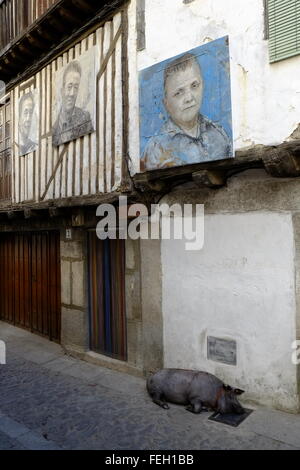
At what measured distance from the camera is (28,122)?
7.04m

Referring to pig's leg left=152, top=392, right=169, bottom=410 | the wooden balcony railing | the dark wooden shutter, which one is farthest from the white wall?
the wooden balcony railing

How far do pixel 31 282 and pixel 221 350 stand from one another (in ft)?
16.1

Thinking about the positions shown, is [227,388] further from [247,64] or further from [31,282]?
[31,282]

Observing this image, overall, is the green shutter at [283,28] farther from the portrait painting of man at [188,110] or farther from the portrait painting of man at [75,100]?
the portrait painting of man at [75,100]

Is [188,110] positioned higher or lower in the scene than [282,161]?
higher

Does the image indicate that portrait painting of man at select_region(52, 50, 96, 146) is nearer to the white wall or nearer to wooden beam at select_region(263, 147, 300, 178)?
the white wall

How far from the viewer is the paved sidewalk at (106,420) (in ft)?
11.3

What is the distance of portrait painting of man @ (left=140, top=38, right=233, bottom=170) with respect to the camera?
157 inches

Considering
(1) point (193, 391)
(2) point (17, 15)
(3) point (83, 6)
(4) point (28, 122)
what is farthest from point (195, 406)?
(2) point (17, 15)

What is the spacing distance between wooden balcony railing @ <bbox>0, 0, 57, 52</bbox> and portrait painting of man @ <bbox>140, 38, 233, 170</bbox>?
3.36 m

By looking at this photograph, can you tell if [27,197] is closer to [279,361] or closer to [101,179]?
[101,179]

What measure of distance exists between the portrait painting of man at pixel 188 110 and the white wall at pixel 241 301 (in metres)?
0.83

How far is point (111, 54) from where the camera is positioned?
17.5 ft

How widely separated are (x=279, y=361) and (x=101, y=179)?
3396mm
